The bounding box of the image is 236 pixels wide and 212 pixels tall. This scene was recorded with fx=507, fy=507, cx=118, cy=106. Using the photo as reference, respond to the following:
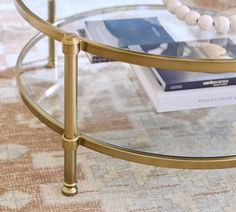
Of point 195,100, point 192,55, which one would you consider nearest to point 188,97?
point 195,100

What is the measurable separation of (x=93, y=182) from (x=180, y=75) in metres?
0.37

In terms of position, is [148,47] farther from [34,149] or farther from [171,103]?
[34,149]

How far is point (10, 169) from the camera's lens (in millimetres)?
1357

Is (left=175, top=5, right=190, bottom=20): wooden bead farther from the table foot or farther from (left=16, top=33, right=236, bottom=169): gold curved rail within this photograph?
the table foot

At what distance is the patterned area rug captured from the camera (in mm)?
1266

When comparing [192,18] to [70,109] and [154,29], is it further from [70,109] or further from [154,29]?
[70,109]

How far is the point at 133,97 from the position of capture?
1.55 metres

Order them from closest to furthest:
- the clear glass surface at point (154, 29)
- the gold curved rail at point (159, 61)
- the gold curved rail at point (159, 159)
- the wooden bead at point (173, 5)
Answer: the gold curved rail at point (159, 61), the gold curved rail at point (159, 159), the clear glass surface at point (154, 29), the wooden bead at point (173, 5)

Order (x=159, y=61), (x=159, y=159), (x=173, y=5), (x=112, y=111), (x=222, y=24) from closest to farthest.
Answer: (x=159, y=61)
(x=159, y=159)
(x=222, y=24)
(x=173, y=5)
(x=112, y=111)

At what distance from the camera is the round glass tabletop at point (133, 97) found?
1371 millimetres

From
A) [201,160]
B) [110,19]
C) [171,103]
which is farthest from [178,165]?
[110,19]

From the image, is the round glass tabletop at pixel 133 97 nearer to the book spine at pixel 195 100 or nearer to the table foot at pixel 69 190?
the book spine at pixel 195 100

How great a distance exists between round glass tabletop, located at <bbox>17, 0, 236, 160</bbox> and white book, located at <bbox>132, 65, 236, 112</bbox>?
0.04ft

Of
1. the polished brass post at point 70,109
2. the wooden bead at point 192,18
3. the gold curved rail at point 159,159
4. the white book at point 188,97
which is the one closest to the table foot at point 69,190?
the polished brass post at point 70,109
